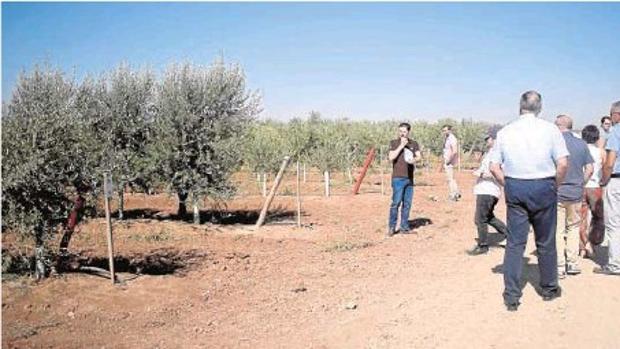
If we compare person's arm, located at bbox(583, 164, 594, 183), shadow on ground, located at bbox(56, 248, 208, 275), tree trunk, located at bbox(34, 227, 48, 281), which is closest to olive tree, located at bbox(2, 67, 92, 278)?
tree trunk, located at bbox(34, 227, 48, 281)

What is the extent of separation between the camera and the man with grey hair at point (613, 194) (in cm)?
627

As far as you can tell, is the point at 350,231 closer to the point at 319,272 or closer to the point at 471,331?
the point at 319,272

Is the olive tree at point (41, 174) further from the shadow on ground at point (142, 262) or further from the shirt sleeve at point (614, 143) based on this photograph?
the shirt sleeve at point (614, 143)

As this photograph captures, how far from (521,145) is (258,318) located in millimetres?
3538

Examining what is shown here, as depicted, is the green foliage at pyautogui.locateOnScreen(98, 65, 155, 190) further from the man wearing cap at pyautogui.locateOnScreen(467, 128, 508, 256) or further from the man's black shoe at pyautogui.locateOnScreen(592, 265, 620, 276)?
the man's black shoe at pyautogui.locateOnScreen(592, 265, 620, 276)

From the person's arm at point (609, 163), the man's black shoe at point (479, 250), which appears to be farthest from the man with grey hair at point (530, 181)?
the man's black shoe at point (479, 250)

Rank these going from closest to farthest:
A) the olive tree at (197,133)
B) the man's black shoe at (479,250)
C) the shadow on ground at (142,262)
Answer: the shadow on ground at (142,262) < the man's black shoe at (479,250) < the olive tree at (197,133)

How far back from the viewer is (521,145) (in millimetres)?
5148

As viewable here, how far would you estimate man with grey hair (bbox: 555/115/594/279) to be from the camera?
6293mm

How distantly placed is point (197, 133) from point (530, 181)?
9.83 m

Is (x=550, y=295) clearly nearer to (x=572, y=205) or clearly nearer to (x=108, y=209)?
(x=572, y=205)

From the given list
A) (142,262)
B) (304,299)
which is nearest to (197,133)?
(142,262)

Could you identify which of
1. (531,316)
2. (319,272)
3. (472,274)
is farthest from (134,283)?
(531,316)

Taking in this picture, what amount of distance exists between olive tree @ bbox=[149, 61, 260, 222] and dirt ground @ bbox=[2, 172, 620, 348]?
2.60 m
